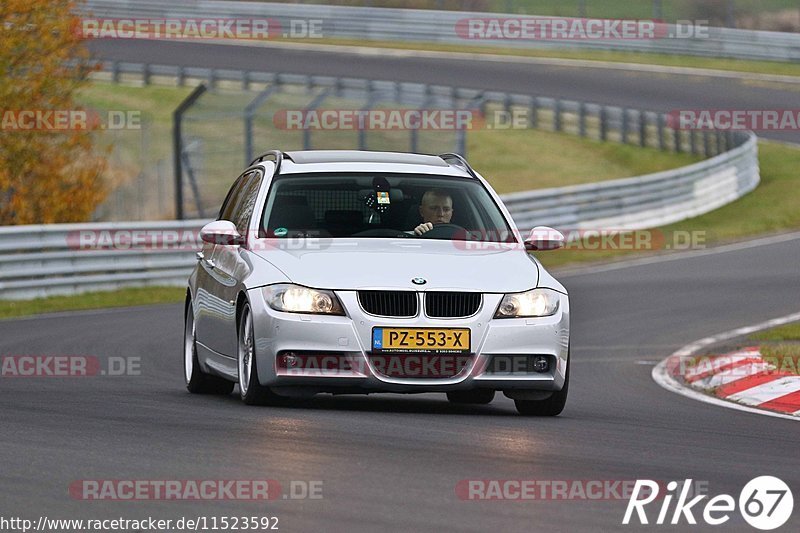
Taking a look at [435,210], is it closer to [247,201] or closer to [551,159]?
[247,201]

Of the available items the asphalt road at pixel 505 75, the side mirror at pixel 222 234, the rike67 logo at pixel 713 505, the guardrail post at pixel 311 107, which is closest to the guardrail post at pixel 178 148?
the guardrail post at pixel 311 107

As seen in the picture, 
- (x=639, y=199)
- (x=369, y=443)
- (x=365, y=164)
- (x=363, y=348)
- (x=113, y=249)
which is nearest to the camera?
(x=369, y=443)

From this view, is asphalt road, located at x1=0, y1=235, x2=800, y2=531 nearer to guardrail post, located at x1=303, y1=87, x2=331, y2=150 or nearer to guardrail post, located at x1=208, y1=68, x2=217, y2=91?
guardrail post, located at x1=303, y1=87, x2=331, y2=150

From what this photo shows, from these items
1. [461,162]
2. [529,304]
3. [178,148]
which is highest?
[461,162]

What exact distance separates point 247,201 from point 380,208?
3.49 feet

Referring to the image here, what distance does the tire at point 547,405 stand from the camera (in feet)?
33.9

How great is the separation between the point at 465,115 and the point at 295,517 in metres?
21.3

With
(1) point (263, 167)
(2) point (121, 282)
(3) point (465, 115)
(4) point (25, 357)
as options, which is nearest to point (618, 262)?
(3) point (465, 115)

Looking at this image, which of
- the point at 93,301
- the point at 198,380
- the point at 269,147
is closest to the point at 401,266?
the point at 198,380

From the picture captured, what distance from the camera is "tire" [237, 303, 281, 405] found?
10047 millimetres

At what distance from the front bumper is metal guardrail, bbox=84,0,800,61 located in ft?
Answer: 141

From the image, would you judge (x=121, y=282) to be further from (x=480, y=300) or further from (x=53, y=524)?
(x=53, y=524)

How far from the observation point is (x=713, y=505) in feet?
23.0

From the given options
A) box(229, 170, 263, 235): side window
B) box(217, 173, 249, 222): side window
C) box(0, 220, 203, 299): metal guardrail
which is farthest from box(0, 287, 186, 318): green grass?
box(229, 170, 263, 235): side window
